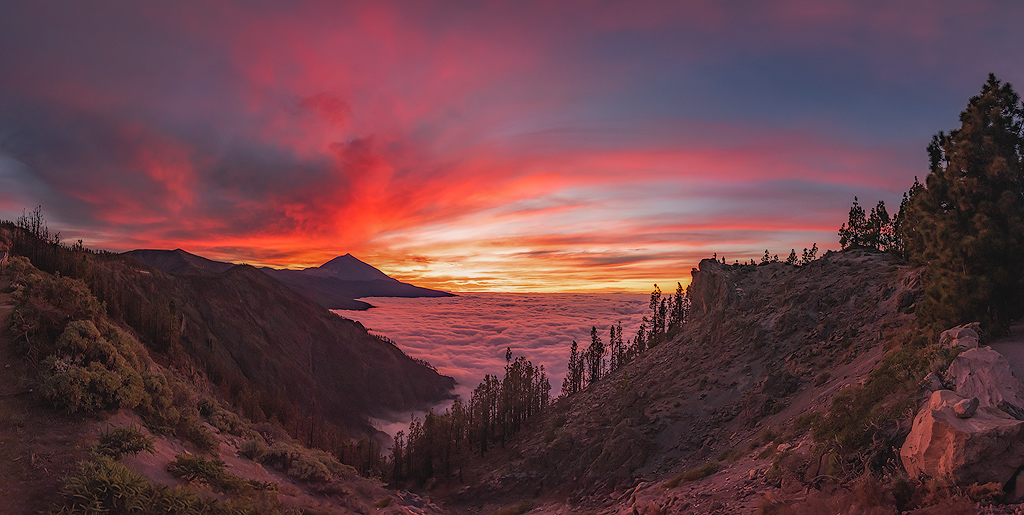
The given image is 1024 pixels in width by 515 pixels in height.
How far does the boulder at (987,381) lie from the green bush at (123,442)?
2403cm

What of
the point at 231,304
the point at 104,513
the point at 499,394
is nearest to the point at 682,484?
the point at 104,513

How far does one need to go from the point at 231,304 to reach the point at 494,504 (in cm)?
12823

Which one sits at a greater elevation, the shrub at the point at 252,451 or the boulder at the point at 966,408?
the boulder at the point at 966,408

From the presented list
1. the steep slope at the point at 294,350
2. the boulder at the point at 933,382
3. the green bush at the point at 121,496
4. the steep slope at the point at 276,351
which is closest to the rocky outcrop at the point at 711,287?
the boulder at the point at 933,382

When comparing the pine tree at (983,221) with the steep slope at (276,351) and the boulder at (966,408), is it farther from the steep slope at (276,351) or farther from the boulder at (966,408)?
the steep slope at (276,351)

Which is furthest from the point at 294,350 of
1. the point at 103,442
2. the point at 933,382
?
the point at 933,382

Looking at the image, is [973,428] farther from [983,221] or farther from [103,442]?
[103,442]

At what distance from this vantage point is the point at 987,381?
1171 centimetres

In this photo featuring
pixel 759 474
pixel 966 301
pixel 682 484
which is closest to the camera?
pixel 759 474

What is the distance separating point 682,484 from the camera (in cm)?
1941

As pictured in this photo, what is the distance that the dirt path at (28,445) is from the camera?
33.1 feet

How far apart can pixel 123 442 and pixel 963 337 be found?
2891 cm

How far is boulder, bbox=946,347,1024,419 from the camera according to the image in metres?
11.0

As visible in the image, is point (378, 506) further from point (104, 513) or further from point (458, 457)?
point (458, 457)
